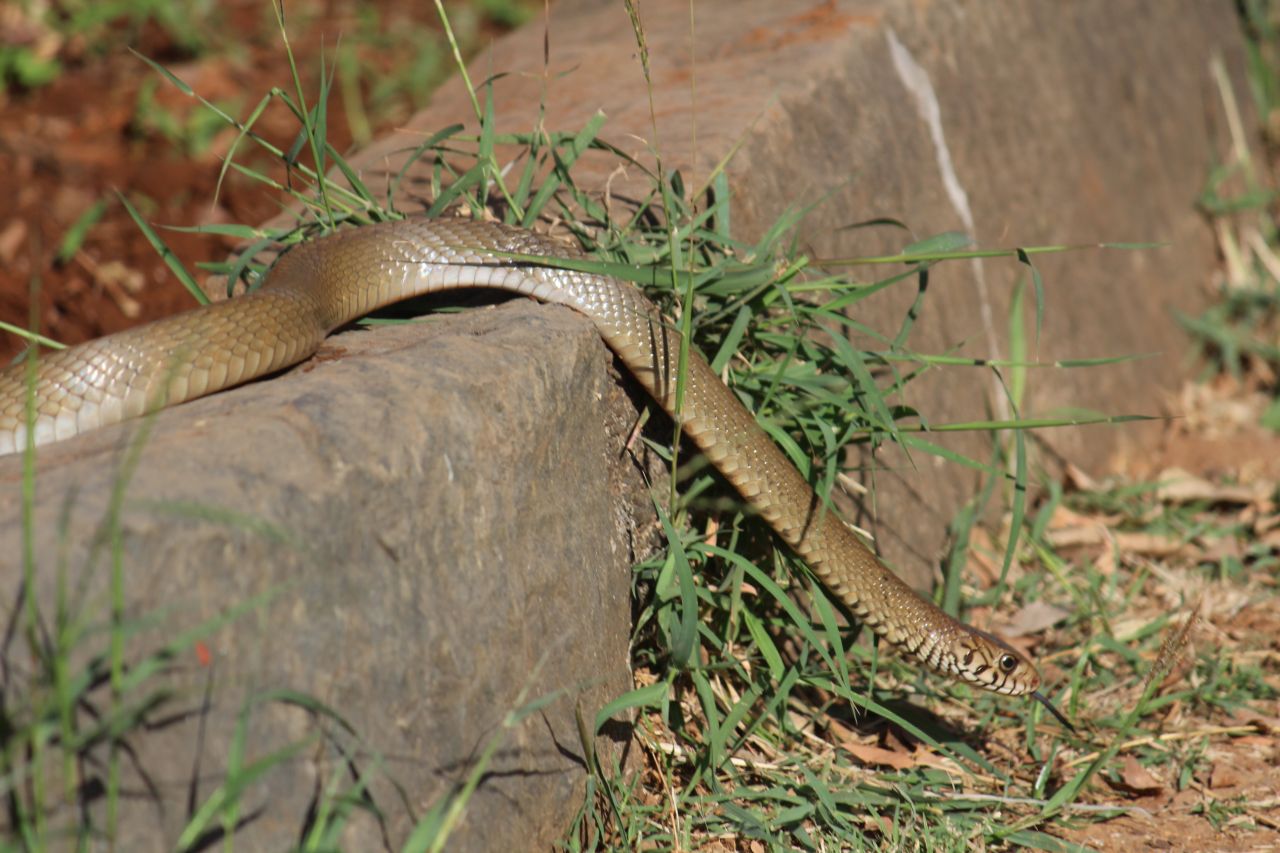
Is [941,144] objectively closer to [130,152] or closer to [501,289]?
[501,289]

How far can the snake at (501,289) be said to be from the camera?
92.4 inches

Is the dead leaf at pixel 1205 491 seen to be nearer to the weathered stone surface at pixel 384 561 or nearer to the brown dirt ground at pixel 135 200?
the brown dirt ground at pixel 135 200

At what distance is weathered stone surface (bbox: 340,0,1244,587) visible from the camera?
144 inches

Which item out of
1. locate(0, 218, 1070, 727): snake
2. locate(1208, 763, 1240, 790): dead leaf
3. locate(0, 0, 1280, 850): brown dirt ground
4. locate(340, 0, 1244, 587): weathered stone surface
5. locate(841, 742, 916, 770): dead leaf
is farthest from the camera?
locate(0, 0, 1280, 850): brown dirt ground

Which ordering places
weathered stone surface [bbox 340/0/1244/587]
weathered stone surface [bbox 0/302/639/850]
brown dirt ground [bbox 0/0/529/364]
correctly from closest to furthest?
weathered stone surface [bbox 0/302/639/850], weathered stone surface [bbox 340/0/1244/587], brown dirt ground [bbox 0/0/529/364]

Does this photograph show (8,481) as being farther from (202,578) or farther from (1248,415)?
(1248,415)

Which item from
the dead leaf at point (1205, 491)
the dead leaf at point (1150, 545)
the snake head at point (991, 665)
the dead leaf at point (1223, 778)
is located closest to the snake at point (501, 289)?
the snake head at point (991, 665)

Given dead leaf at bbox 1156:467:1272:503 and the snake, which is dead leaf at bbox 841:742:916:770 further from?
dead leaf at bbox 1156:467:1272:503

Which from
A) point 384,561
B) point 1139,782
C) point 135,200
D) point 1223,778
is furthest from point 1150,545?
point 135,200

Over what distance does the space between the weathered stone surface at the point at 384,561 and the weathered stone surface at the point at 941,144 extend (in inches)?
37.0

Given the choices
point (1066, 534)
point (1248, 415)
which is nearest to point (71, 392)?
point (1066, 534)

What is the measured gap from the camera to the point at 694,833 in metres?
2.62

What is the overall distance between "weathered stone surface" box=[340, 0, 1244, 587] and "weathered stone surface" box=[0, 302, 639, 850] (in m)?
0.94


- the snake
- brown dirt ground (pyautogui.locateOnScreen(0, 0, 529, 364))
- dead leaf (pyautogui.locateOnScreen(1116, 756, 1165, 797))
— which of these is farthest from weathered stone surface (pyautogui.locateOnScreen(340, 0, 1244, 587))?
brown dirt ground (pyautogui.locateOnScreen(0, 0, 529, 364))
